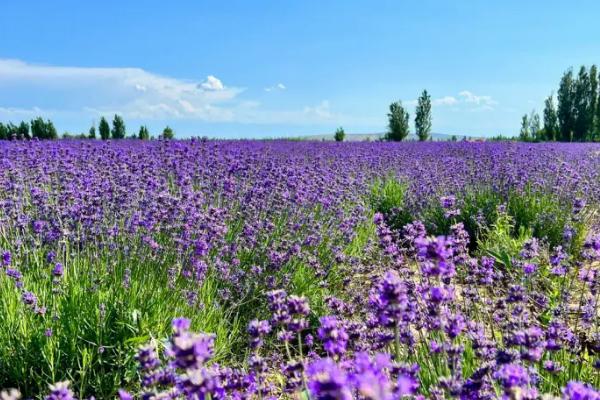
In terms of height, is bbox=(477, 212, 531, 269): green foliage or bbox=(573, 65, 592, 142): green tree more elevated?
bbox=(573, 65, 592, 142): green tree

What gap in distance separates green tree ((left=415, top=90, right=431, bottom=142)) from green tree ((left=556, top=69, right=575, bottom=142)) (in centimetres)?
881

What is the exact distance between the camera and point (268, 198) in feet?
17.8

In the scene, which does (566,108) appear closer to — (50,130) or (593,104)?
(593,104)

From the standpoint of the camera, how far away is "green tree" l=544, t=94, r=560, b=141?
36.4m

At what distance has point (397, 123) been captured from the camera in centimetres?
3294

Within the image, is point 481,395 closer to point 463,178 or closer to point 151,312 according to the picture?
point 151,312

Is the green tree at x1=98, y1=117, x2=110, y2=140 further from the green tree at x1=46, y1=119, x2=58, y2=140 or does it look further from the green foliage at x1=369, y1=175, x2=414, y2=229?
the green foliage at x1=369, y1=175, x2=414, y2=229

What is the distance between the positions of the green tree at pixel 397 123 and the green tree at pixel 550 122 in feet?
34.6

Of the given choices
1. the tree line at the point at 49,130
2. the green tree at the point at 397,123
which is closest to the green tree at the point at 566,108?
the green tree at the point at 397,123

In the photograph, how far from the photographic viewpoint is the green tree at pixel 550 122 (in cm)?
3644

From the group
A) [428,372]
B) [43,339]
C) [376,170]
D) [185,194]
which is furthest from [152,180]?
[376,170]

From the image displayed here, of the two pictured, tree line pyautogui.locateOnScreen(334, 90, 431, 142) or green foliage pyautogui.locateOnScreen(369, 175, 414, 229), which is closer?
green foliage pyautogui.locateOnScreen(369, 175, 414, 229)

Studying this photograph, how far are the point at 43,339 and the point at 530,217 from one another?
17.5ft

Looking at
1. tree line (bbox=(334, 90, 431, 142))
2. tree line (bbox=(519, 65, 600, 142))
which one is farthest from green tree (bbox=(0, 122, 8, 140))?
tree line (bbox=(519, 65, 600, 142))
